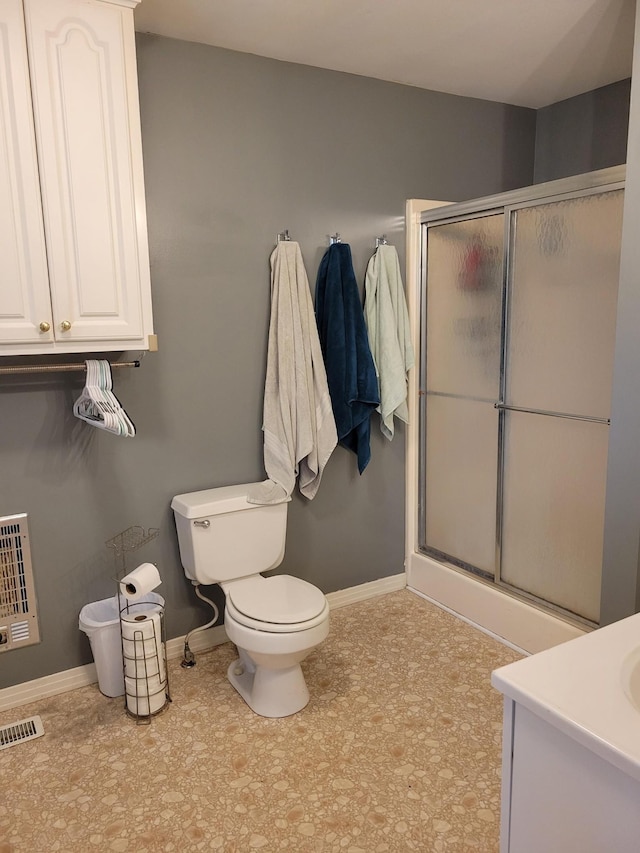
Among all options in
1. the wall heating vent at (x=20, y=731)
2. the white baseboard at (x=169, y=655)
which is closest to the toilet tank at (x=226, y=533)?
the white baseboard at (x=169, y=655)

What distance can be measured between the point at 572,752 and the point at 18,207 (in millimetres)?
2046

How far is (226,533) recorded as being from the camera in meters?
2.64

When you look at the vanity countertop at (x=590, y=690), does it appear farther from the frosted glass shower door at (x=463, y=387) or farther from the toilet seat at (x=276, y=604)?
the frosted glass shower door at (x=463, y=387)

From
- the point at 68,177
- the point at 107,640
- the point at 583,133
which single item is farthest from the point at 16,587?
the point at 583,133

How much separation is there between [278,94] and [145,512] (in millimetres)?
1808

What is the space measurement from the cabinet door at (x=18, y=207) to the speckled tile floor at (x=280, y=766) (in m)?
1.40

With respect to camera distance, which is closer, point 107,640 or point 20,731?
point 20,731

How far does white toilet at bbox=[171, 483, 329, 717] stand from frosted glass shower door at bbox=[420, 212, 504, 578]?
919 mm

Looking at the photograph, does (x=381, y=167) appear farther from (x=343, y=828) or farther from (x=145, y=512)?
(x=343, y=828)

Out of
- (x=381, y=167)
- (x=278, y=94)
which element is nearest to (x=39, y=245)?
(x=278, y=94)

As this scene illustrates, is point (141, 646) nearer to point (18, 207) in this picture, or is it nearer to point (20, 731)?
point (20, 731)

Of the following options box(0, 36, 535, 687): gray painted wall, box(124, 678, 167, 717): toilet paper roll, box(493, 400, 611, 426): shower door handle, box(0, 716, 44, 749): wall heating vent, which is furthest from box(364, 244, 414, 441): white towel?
box(0, 716, 44, 749): wall heating vent

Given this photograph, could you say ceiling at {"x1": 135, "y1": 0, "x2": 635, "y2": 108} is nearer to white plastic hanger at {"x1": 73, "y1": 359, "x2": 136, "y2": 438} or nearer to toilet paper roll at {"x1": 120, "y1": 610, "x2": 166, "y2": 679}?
white plastic hanger at {"x1": 73, "y1": 359, "x2": 136, "y2": 438}

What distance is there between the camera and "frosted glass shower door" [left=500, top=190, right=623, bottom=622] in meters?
2.45
